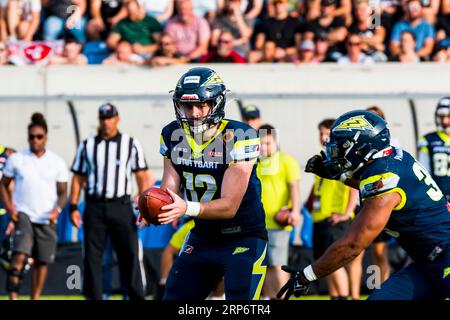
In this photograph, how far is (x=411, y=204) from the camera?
5613mm

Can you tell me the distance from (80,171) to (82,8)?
3808 millimetres

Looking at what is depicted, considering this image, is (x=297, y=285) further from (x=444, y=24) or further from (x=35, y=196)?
(x=444, y=24)

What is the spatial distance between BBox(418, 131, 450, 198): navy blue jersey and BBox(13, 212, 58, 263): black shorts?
3.56 m

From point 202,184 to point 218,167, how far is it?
0.16 meters

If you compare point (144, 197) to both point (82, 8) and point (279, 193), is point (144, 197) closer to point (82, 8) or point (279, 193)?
point (279, 193)

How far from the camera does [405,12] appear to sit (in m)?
13.2

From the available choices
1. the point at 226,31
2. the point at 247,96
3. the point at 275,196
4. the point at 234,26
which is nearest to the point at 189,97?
the point at 275,196

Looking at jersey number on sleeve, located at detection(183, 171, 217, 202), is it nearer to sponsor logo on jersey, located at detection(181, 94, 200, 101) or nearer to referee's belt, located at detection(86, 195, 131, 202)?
sponsor logo on jersey, located at detection(181, 94, 200, 101)

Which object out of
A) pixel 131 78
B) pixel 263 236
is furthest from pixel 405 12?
pixel 263 236

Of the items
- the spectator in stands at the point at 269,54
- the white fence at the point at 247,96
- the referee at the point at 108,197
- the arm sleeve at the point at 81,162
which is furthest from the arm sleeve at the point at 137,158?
the spectator in stands at the point at 269,54

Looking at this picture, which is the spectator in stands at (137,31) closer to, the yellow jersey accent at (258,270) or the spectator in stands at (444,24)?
the spectator in stands at (444,24)

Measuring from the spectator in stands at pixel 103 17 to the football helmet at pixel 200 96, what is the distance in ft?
22.3

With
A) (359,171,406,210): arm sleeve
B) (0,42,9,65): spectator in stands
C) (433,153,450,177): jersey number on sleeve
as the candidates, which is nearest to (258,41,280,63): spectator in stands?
(0,42,9,65): spectator in stands

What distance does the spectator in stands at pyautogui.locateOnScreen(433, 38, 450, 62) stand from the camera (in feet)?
40.9
